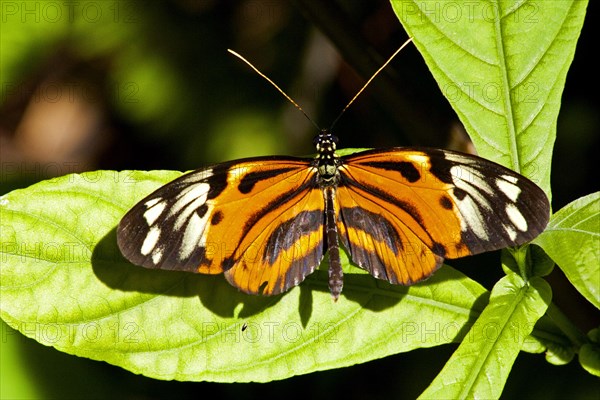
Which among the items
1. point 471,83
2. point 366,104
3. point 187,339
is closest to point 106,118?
point 366,104

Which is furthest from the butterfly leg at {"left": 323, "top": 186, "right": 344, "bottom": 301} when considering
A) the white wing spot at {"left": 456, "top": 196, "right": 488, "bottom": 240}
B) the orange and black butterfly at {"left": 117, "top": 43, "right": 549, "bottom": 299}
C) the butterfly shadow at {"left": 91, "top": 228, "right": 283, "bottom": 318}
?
the white wing spot at {"left": 456, "top": 196, "right": 488, "bottom": 240}

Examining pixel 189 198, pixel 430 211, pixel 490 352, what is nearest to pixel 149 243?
pixel 189 198

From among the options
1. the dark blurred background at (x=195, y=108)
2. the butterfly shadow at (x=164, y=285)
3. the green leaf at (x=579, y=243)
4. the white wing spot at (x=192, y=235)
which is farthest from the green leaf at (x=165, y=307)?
the dark blurred background at (x=195, y=108)

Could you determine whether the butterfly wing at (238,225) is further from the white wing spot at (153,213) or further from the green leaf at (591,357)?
the green leaf at (591,357)

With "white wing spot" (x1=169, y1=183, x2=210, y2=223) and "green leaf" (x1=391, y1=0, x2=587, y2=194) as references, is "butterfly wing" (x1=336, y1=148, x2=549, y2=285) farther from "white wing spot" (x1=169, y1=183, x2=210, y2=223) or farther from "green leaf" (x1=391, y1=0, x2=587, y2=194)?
"white wing spot" (x1=169, y1=183, x2=210, y2=223)

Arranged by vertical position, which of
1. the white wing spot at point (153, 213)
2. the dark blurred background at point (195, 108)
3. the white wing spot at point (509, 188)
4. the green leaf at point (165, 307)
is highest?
the dark blurred background at point (195, 108)

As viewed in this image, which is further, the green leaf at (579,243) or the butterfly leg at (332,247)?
the butterfly leg at (332,247)
